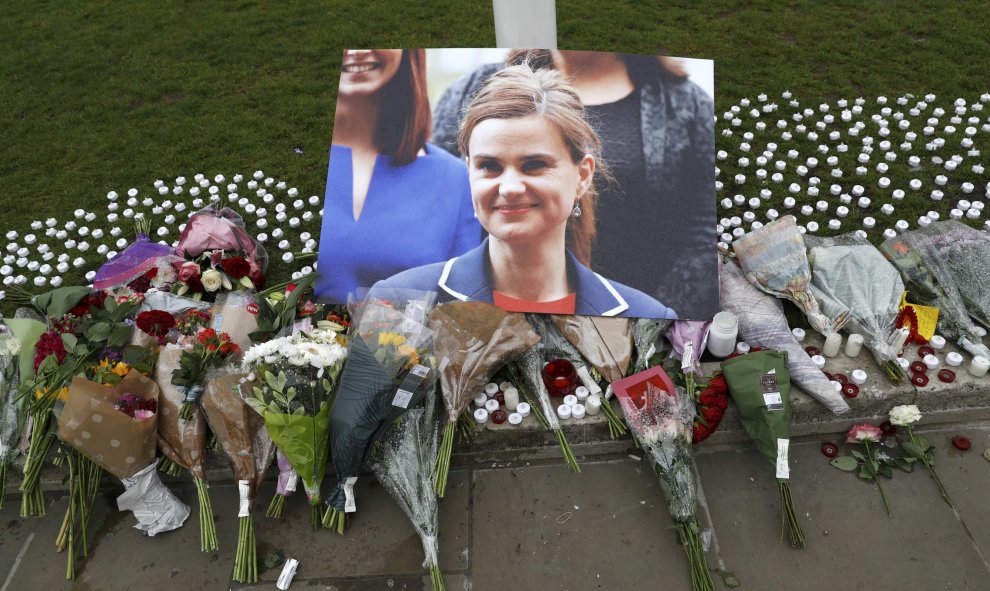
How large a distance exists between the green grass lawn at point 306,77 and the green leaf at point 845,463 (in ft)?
5.84

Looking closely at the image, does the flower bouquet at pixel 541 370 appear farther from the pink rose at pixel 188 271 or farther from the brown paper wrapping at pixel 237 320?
the pink rose at pixel 188 271

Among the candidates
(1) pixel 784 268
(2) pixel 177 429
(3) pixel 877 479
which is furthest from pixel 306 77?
(3) pixel 877 479

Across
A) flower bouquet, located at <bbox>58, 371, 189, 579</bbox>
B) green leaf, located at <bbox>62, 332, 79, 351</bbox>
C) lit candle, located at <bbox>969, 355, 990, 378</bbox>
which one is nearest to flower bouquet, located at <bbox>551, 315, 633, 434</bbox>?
lit candle, located at <bbox>969, 355, 990, 378</bbox>

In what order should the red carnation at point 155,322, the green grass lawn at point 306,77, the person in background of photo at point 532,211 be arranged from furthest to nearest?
the green grass lawn at point 306,77 → the person in background of photo at point 532,211 → the red carnation at point 155,322

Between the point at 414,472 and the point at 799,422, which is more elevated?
the point at 414,472

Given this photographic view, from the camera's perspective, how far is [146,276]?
4184 mm

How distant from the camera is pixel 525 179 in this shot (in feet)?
13.1

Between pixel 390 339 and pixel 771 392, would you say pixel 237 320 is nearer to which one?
pixel 390 339

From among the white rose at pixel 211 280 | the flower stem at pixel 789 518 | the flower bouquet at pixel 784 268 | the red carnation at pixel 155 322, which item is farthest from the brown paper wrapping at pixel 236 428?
the flower bouquet at pixel 784 268

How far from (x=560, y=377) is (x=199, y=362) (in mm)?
1798

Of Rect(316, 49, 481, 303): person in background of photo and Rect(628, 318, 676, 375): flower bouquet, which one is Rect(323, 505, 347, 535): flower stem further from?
Rect(628, 318, 676, 375): flower bouquet

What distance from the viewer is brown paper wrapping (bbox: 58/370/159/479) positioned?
3.08 m

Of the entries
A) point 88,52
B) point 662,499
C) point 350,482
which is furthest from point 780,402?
point 88,52

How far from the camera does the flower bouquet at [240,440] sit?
318 cm
